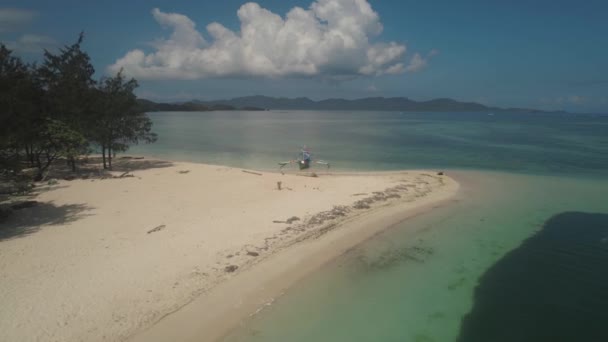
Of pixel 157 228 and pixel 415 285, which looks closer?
pixel 415 285

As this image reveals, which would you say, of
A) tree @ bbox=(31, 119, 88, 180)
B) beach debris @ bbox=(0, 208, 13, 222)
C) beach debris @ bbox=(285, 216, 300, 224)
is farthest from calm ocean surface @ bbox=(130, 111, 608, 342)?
tree @ bbox=(31, 119, 88, 180)

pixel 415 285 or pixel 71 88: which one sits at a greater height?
pixel 71 88

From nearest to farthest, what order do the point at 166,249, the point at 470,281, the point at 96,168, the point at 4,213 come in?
the point at 470,281 < the point at 166,249 < the point at 4,213 < the point at 96,168

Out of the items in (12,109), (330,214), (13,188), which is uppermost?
(12,109)

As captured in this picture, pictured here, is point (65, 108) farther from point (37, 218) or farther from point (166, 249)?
point (166, 249)

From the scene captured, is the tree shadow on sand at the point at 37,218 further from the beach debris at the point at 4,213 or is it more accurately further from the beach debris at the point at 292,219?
the beach debris at the point at 292,219

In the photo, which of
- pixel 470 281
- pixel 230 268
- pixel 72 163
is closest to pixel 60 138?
pixel 72 163

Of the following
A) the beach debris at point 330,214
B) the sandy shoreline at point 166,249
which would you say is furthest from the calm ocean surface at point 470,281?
the beach debris at point 330,214
